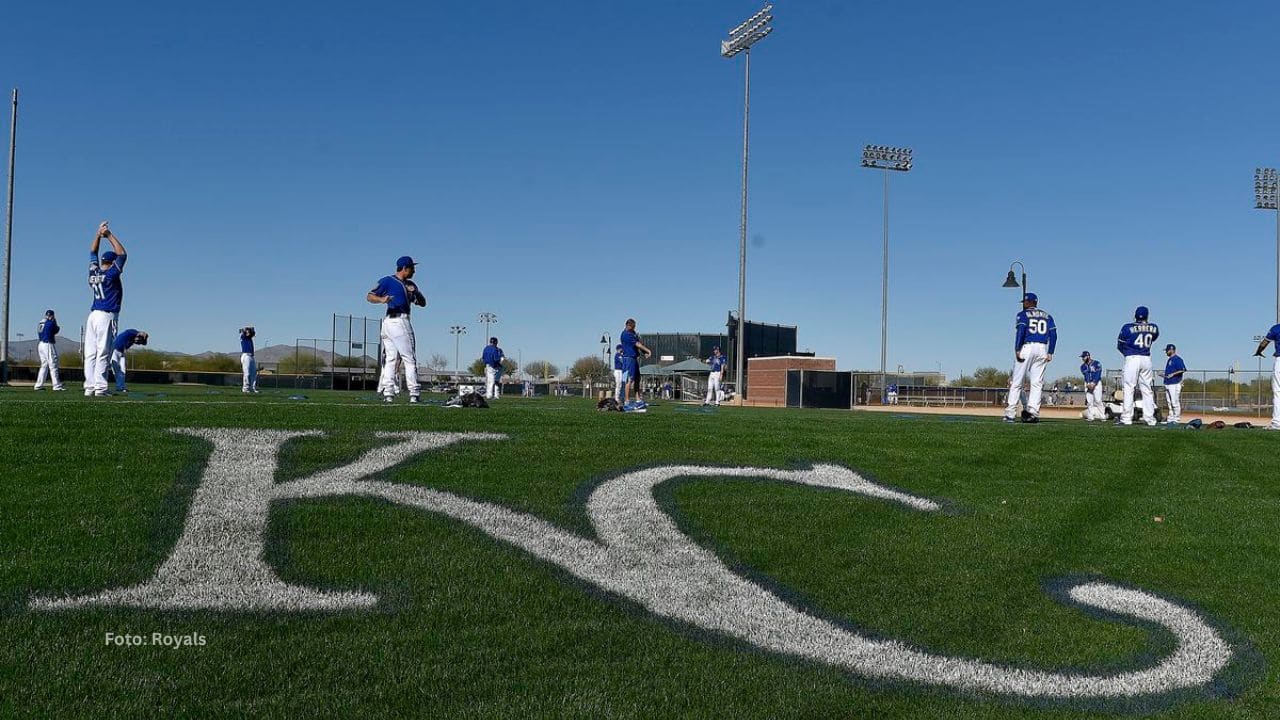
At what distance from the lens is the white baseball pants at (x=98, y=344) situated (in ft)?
38.8

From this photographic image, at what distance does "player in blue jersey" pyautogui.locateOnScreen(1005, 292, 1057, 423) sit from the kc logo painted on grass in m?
7.32

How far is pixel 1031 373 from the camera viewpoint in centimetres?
1479

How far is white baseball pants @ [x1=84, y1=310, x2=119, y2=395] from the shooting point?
1181 centimetres

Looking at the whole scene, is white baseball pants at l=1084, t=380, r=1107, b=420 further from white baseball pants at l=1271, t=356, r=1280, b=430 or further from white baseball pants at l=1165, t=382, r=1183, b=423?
white baseball pants at l=1271, t=356, r=1280, b=430

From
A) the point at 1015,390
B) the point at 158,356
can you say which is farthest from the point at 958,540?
the point at 158,356

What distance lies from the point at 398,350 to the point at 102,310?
Result: 3974 millimetres

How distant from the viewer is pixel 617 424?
9.84 meters

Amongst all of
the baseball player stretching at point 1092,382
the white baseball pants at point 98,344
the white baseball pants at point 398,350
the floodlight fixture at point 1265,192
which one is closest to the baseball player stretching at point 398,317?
the white baseball pants at point 398,350

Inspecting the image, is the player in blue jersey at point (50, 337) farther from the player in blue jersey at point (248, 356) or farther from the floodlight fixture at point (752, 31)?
the floodlight fixture at point (752, 31)

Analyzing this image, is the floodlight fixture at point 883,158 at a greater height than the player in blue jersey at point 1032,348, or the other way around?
the floodlight fixture at point 883,158

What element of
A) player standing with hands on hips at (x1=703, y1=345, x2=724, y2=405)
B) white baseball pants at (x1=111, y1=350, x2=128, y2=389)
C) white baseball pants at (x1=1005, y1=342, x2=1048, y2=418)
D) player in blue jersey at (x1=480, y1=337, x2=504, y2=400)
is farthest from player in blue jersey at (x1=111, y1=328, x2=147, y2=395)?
player standing with hands on hips at (x1=703, y1=345, x2=724, y2=405)

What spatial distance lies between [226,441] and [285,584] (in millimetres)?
2787

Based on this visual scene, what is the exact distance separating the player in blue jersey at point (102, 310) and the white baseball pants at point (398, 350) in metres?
3.59

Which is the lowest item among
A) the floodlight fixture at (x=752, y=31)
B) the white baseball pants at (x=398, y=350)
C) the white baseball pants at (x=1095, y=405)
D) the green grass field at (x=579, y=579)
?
the green grass field at (x=579, y=579)
